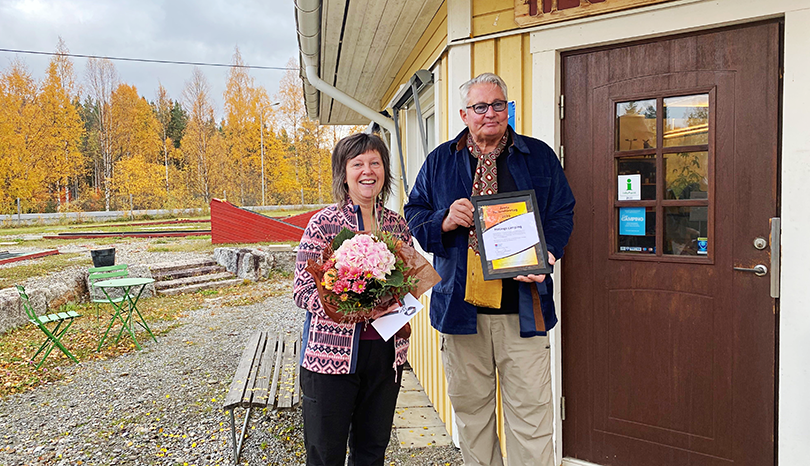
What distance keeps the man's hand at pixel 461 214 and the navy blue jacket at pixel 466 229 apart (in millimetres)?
64

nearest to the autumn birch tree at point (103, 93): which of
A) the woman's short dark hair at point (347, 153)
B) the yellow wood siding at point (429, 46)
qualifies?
the yellow wood siding at point (429, 46)

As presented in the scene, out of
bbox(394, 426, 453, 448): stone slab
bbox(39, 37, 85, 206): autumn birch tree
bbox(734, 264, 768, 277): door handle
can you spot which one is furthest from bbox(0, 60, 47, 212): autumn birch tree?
bbox(734, 264, 768, 277): door handle

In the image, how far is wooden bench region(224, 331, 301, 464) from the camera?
2676 mm

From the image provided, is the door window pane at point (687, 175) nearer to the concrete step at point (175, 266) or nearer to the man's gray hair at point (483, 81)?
the man's gray hair at point (483, 81)

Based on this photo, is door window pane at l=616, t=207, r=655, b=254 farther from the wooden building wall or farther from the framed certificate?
the framed certificate

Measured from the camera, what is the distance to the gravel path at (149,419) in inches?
119

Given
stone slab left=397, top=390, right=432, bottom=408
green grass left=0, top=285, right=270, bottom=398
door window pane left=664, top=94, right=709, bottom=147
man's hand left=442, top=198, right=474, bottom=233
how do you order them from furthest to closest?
green grass left=0, top=285, right=270, bottom=398 → stone slab left=397, top=390, right=432, bottom=408 → door window pane left=664, top=94, right=709, bottom=147 → man's hand left=442, top=198, right=474, bottom=233

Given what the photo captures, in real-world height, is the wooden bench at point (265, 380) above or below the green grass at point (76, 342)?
above

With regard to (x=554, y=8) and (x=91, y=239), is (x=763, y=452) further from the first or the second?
(x=91, y=239)

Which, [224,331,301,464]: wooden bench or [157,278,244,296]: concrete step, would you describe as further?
[157,278,244,296]: concrete step

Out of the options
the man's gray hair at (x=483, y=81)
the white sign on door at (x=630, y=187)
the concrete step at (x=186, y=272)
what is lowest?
the concrete step at (x=186, y=272)

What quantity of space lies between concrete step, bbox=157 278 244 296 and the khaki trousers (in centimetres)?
850

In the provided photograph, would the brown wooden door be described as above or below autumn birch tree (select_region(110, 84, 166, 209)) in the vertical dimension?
below

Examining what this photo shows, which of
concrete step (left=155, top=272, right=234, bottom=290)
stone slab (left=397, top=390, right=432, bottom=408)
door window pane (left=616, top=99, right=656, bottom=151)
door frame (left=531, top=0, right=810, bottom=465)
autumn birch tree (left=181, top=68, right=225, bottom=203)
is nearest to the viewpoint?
door frame (left=531, top=0, right=810, bottom=465)
